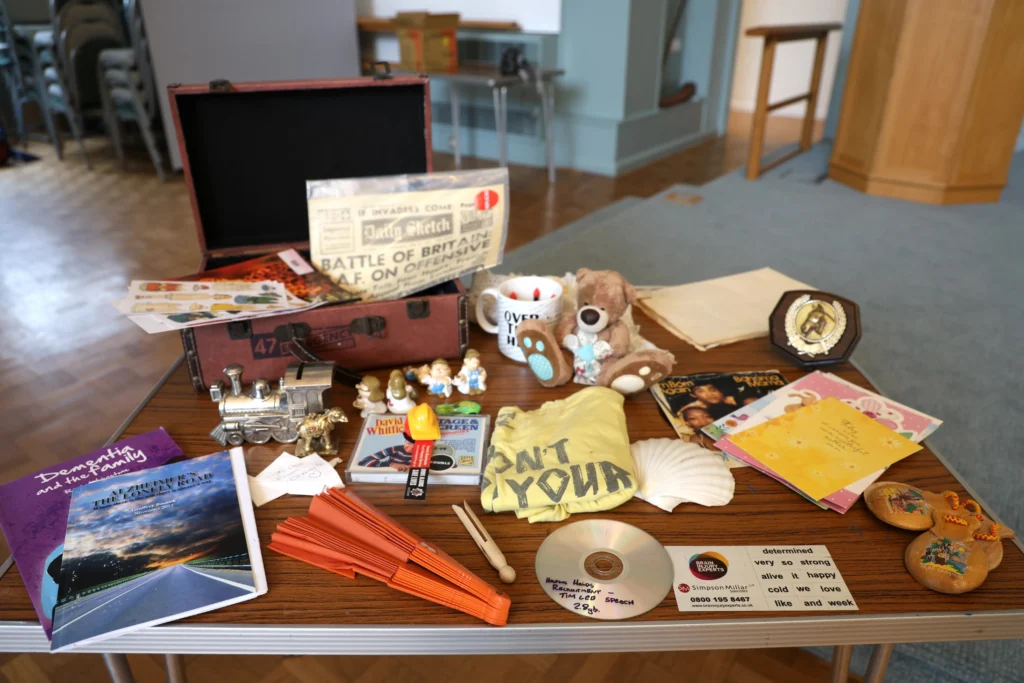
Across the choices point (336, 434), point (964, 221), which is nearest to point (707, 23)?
point (964, 221)

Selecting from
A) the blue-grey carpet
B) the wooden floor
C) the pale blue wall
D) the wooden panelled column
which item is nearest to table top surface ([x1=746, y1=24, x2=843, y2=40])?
the wooden panelled column

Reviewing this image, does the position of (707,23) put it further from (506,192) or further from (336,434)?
(336,434)

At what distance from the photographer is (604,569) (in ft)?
2.07

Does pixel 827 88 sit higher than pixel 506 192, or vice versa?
pixel 506 192

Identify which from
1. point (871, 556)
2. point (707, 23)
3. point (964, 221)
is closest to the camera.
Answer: point (871, 556)

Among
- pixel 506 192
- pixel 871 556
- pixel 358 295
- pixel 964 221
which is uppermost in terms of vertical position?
pixel 506 192

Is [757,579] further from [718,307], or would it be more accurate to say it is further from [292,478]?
[718,307]

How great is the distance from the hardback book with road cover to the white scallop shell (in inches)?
15.4

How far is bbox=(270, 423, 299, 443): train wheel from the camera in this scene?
31.0 inches

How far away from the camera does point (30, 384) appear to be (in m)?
1.92

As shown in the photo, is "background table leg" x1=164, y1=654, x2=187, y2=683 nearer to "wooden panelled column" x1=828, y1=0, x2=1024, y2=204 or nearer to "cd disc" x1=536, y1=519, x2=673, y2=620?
"cd disc" x1=536, y1=519, x2=673, y2=620

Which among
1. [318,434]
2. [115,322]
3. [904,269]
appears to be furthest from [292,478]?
[904,269]

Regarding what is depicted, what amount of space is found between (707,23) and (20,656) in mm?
4703

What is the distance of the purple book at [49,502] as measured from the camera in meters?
0.61
